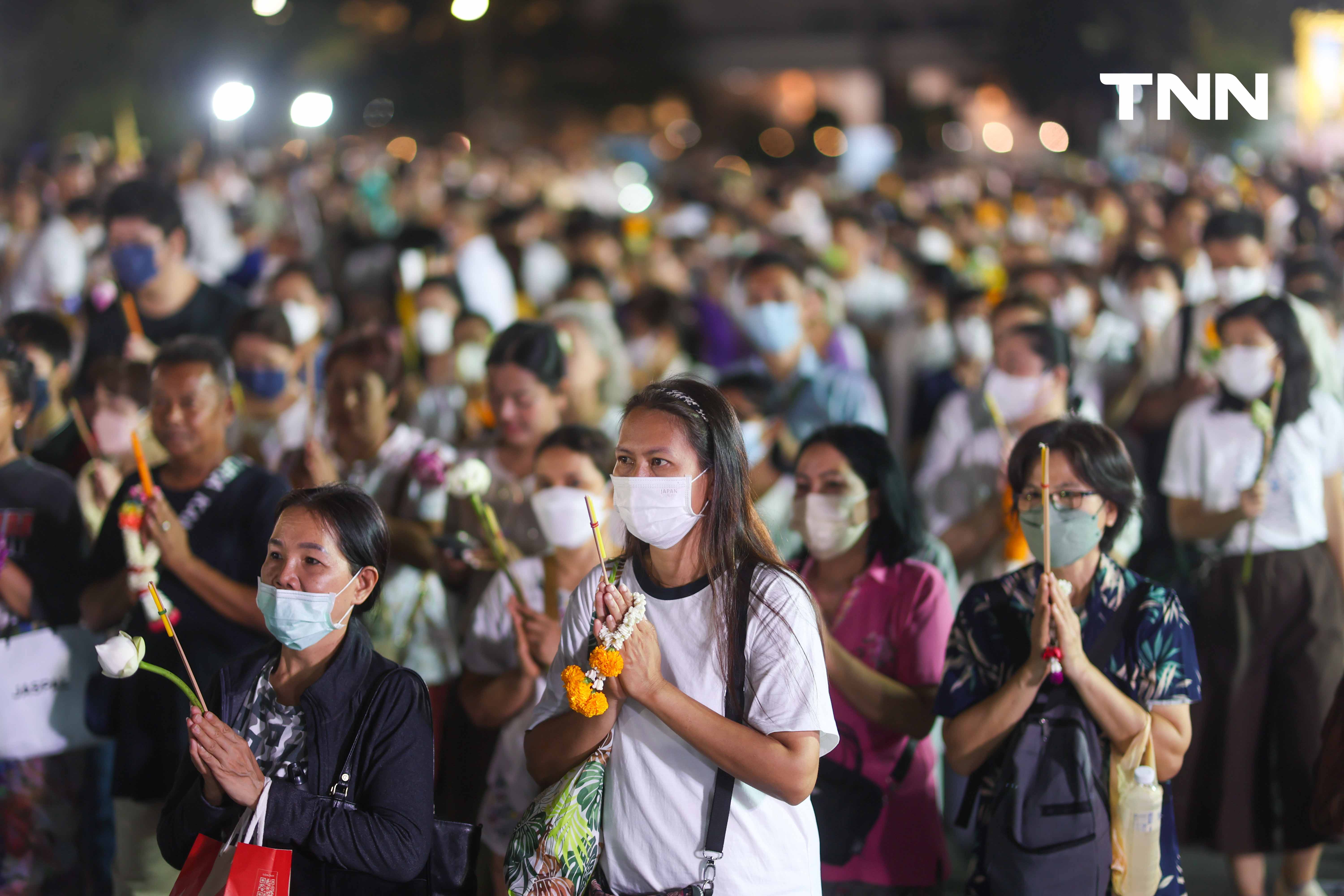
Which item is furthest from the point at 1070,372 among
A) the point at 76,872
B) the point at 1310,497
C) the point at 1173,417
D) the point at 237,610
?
the point at 76,872

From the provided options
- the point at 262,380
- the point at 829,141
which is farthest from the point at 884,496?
the point at 829,141

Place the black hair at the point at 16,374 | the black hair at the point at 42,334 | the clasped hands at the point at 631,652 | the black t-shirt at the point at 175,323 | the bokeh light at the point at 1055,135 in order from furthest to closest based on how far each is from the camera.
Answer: the bokeh light at the point at 1055,135 < the black t-shirt at the point at 175,323 < the black hair at the point at 42,334 < the black hair at the point at 16,374 < the clasped hands at the point at 631,652

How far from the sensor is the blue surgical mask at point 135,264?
5520 millimetres

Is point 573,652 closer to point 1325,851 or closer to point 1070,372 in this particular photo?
point 1070,372

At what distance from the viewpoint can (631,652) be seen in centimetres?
237

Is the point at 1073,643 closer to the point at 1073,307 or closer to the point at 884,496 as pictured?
the point at 884,496

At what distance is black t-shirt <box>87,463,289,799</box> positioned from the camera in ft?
11.6

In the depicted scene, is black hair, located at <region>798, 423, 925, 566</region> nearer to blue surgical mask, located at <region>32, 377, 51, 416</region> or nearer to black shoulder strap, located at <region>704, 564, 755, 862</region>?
black shoulder strap, located at <region>704, 564, 755, 862</region>

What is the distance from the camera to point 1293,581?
14.0ft

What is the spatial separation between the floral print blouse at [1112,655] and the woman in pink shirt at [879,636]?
0.47ft

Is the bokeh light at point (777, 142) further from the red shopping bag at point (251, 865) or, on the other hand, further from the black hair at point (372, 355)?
the red shopping bag at point (251, 865)

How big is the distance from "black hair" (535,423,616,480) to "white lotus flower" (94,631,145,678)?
4.90ft

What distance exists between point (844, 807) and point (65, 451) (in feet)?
10.9

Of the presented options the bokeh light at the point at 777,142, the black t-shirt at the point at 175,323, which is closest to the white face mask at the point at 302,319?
the black t-shirt at the point at 175,323
